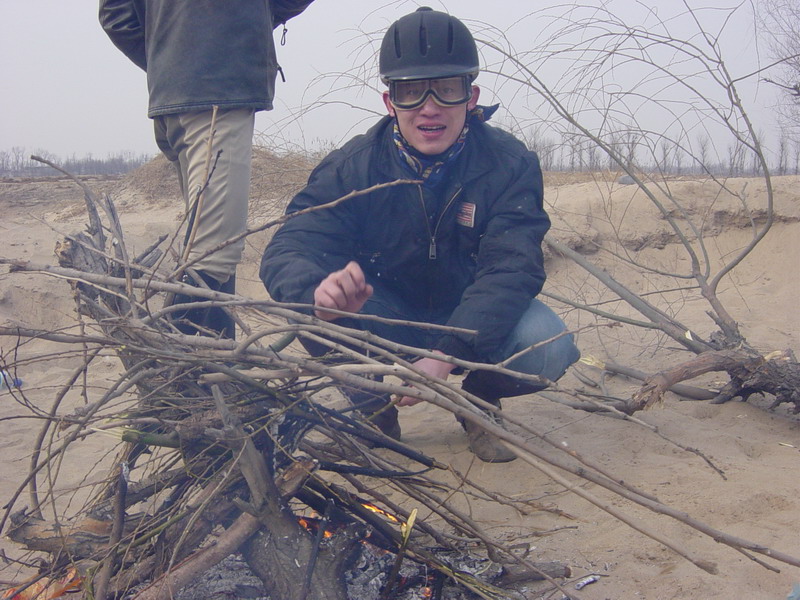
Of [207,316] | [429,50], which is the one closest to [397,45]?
[429,50]

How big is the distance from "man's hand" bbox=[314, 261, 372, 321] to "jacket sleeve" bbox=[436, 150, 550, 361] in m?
0.46

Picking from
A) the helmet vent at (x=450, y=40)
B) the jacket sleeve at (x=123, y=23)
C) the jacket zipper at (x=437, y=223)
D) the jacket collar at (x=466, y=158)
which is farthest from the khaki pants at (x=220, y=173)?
the helmet vent at (x=450, y=40)

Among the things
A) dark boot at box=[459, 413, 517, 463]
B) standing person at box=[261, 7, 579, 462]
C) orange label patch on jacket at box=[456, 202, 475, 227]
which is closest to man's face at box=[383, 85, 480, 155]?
standing person at box=[261, 7, 579, 462]

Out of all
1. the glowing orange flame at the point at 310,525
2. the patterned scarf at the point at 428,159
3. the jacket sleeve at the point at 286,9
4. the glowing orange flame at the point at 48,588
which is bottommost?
the glowing orange flame at the point at 48,588

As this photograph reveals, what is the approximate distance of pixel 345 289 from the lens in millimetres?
1913

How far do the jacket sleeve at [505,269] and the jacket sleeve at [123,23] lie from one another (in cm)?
151

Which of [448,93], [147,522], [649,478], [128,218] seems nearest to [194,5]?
[448,93]

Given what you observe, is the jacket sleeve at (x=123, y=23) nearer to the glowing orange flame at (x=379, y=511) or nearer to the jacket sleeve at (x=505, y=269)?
the jacket sleeve at (x=505, y=269)

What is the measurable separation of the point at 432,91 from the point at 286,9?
Answer: 922 mm

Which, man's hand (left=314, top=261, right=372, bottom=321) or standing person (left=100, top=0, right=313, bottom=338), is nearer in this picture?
man's hand (left=314, top=261, right=372, bottom=321)

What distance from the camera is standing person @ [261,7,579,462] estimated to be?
2.41 metres

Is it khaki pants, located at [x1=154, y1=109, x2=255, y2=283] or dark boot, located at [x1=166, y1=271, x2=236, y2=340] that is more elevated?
khaki pants, located at [x1=154, y1=109, x2=255, y2=283]

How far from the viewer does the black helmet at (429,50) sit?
240 cm

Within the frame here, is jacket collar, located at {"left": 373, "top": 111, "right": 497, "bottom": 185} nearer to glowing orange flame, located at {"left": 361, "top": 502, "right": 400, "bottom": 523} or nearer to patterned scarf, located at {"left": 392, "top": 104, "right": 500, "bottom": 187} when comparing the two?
patterned scarf, located at {"left": 392, "top": 104, "right": 500, "bottom": 187}
